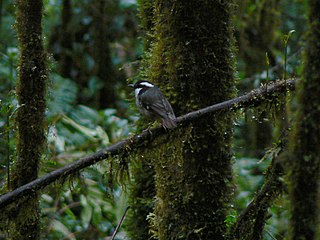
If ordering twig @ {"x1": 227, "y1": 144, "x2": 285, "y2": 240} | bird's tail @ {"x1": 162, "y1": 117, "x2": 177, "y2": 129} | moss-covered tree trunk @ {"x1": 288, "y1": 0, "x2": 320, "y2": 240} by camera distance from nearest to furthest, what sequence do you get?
moss-covered tree trunk @ {"x1": 288, "y1": 0, "x2": 320, "y2": 240}
twig @ {"x1": 227, "y1": 144, "x2": 285, "y2": 240}
bird's tail @ {"x1": 162, "y1": 117, "x2": 177, "y2": 129}

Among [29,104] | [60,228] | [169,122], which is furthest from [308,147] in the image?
[60,228]

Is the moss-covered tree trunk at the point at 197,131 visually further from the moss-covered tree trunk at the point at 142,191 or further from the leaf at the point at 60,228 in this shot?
the leaf at the point at 60,228

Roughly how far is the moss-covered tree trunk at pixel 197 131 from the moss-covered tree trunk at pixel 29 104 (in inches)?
22.5

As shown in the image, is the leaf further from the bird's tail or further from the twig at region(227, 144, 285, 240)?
the twig at region(227, 144, 285, 240)

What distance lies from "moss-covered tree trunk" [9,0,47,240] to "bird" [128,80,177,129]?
58cm

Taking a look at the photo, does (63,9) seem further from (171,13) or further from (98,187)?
(171,13)

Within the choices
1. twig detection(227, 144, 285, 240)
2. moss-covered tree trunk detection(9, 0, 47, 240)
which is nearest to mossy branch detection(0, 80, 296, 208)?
moss-covered tree trunk detection(9, 0, 47, 240)

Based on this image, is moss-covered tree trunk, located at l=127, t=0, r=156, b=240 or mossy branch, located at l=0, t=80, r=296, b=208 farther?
moss-covered tree trunk, located at l=127, t=0, r=156, b=240

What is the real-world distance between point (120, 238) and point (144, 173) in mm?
1604

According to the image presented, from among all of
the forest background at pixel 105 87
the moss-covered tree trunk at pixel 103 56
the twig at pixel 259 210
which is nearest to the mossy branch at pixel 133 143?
the twig at pixel 259 210

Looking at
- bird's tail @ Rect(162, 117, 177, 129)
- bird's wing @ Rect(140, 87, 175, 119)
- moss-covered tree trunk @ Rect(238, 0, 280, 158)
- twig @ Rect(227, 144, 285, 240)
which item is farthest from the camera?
moss-covered tree trunk @ Rect(238, 0, 280, 158)

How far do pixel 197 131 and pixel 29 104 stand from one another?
0.89 metres

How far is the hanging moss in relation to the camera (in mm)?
2646

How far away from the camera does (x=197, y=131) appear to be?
2.79m
